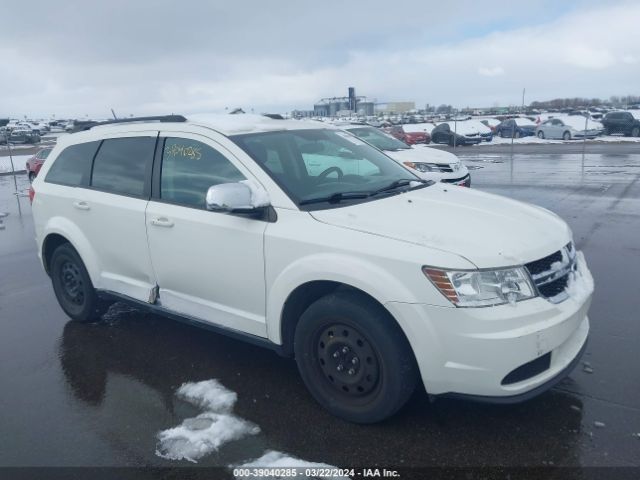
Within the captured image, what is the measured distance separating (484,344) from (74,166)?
4.19m

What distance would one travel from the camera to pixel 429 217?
3697 mm

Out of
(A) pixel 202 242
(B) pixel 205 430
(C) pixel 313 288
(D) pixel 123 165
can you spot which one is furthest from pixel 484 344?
(D) pixel 123 165

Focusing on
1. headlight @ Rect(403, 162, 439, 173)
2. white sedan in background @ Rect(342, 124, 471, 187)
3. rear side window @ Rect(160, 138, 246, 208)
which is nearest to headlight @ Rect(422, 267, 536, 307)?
rear side window @ Rect(160, 138, 246, 208)

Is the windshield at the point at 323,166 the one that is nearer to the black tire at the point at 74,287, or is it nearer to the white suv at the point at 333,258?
the white suv at the point at 333,258

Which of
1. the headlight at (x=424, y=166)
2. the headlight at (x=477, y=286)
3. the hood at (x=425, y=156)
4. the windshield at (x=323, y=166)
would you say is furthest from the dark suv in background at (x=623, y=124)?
the headlight at (x=477, y=286)

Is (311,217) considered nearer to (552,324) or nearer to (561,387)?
(552,324)

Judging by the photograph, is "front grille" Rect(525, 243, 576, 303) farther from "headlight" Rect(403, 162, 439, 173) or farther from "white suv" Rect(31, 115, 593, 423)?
"headlight" Rect(403, 162, 439, 173)

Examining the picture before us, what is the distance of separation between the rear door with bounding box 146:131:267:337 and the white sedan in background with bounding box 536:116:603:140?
33864 mm

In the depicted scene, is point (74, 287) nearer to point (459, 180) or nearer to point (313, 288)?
point (313, 288)

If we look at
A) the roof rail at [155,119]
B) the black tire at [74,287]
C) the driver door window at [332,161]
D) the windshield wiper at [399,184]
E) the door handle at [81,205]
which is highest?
the roof rail at [155,119]

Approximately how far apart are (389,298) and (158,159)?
2378 mm

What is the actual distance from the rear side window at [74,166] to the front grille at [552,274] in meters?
3.93

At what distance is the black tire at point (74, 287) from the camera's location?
5426 mm

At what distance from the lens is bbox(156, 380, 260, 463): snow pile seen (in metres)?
3.46
